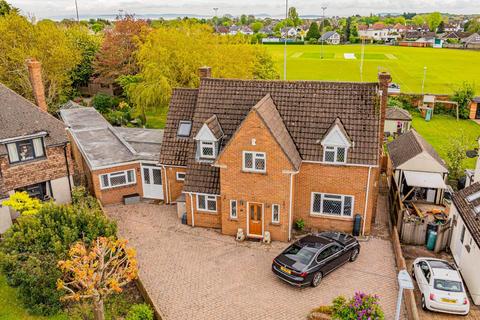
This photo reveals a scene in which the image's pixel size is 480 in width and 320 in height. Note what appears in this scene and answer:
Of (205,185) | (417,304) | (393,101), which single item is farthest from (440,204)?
(393,101)

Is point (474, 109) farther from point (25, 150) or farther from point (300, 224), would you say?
point (25, 150)

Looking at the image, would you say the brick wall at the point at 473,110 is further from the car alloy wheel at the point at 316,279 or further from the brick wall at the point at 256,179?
the car alloy wheel at the point at 316,279

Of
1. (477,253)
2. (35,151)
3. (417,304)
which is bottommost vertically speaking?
(417,304)

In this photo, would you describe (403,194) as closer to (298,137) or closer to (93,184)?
(298,137)

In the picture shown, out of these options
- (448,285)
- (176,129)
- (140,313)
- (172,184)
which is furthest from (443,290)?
(176,129)

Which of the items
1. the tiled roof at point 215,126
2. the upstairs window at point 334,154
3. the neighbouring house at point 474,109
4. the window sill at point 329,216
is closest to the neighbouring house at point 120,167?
the tiled roof at point 215,126

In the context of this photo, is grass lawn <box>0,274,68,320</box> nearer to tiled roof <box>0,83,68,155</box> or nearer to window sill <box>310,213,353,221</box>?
tiled roof <box>0,83,68,155</box>
